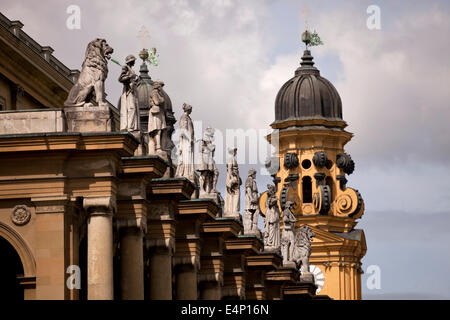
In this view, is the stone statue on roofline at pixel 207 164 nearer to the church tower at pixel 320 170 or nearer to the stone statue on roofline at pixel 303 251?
the stone statue on roofline at pixel 303 251

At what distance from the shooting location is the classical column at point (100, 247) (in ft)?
186

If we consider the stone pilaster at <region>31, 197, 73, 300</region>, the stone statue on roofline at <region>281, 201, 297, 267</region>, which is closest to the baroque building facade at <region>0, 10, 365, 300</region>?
the stone pilaster at <region>31, 197, 73, 300</region>

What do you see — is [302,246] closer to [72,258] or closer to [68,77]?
[68,77]

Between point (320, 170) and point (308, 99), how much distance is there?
5.50 m

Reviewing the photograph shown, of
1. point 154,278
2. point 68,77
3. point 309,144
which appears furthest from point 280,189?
point 154,278

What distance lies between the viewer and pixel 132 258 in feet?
202

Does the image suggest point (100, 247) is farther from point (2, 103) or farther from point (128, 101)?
point (2, 103)

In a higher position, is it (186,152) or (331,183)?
(331,183)

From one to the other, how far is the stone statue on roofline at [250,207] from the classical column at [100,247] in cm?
2557

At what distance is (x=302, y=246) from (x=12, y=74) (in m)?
29.1

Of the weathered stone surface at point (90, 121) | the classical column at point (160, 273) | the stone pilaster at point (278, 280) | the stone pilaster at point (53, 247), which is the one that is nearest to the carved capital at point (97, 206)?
the stone pilaster at point (53, 247)

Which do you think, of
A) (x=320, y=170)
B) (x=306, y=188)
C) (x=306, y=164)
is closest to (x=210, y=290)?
(x=320, y=170)
